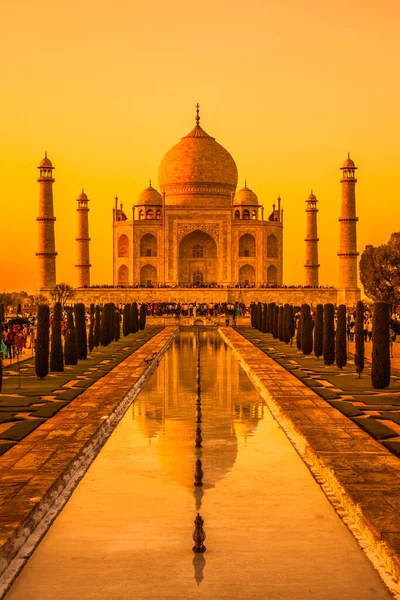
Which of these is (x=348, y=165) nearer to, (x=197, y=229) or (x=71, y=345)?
(x=197, y=229)

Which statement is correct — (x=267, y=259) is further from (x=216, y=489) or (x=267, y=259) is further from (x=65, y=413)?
(x=216, y=489)

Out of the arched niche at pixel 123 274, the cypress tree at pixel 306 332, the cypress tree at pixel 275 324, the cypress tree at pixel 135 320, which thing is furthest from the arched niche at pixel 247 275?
the cypress tree at pixel 306 332

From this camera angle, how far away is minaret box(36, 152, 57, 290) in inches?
2235

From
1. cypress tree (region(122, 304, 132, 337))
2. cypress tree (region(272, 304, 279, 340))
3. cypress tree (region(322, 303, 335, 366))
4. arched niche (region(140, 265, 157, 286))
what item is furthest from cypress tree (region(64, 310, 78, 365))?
arched niche (region(140, 265, 157, 286))

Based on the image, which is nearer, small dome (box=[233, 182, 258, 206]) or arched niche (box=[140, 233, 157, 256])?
arched niche (box=[140, 233, 157, 256])

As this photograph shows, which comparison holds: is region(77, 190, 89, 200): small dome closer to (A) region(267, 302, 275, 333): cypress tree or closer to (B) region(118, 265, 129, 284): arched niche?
(B) region(118, 265, 129, 284): arched niche

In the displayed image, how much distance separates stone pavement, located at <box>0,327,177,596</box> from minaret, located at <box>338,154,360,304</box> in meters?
42.0

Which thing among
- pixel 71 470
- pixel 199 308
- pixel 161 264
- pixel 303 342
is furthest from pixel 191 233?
pixel 71 470

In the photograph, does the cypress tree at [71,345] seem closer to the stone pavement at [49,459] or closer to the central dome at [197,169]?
the stone pavement at [49,459]

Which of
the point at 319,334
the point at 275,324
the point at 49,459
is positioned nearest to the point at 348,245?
the point at 275,324

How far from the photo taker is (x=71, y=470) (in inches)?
347

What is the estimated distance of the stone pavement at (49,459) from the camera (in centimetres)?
663

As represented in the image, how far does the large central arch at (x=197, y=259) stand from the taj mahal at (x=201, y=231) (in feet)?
0.24

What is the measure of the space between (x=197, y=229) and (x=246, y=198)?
17.5 feet
